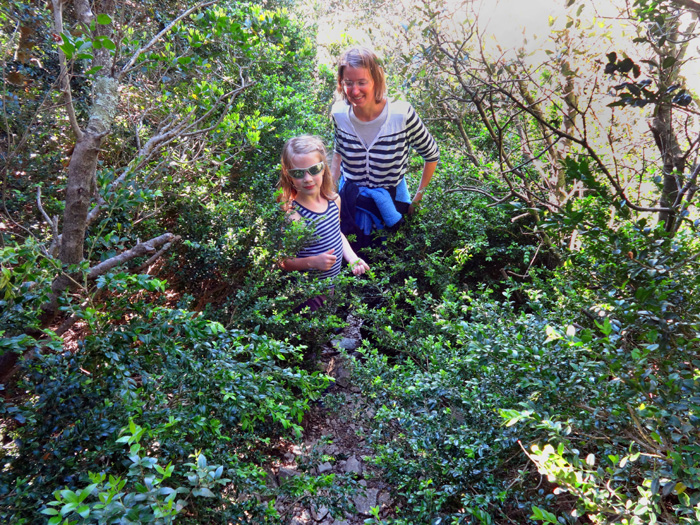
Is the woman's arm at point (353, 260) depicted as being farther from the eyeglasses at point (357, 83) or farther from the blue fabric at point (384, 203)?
the eyeglasses at point (357, 83)

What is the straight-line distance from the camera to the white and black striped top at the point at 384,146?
3.55 m

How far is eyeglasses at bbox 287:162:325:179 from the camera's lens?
323 centimetres

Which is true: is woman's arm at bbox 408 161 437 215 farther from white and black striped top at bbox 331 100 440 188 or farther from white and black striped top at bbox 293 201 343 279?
white and black striped top at bbox 293 201 343 279

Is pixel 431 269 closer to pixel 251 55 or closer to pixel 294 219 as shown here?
pixel 294 219

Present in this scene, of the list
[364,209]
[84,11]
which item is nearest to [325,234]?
[364,209]

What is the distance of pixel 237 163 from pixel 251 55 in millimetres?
1584

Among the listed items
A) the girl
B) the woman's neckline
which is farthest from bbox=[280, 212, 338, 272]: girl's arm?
the woman's neckline

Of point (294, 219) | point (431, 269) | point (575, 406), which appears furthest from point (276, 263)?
point (575, 406)

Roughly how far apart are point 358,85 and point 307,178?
796 mm

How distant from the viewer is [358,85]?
3311 mm

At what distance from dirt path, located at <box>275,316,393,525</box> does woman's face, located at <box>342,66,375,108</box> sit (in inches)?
70.1

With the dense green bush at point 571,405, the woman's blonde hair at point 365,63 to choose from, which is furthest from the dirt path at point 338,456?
the woman's blonde hair at point 365,63

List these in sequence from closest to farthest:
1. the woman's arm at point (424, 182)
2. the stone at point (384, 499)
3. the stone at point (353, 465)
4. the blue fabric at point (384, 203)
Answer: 1. the stone at point (384, 499)
2. the stone at point (353, 465)
3. the blue fabric at point (384, 203)
4. the woman's arm at point (424, 182)

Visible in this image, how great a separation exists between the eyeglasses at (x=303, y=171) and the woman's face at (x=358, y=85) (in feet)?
1.88
